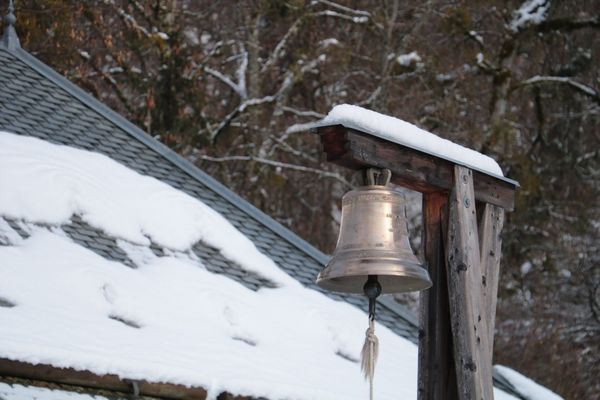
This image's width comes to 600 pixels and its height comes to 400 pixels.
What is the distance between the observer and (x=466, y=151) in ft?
21.7

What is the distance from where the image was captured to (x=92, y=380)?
6.92m

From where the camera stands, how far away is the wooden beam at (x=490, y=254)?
6660mm

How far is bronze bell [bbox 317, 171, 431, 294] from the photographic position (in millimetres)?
5949

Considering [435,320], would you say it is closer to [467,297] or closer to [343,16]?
[467,297]

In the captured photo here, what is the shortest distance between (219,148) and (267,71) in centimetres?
166

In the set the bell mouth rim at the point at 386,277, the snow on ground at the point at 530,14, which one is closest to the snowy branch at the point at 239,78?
the snow on ground at the point at 530,14

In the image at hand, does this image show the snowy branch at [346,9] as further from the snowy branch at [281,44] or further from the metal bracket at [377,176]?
the metal bracket at [377,176]

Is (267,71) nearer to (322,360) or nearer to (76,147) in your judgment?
(76,147)

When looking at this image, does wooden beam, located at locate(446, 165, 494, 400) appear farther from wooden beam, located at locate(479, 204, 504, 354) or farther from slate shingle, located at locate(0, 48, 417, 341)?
slate shingle, located at locate(0, 48, 417, 341)

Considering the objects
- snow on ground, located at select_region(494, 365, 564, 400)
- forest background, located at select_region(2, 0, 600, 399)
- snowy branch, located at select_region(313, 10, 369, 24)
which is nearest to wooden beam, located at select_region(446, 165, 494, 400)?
snow on ground, located at select_region(494, 365, 564, 400)

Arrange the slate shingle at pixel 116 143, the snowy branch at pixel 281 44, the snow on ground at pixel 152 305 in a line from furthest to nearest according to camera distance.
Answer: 1. the snowy branch at pixel 281 44
2. the slate shingle at pixel 116 143
3. the snow on ground at pixel 152 305

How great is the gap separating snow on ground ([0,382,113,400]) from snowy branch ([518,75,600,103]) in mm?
13683

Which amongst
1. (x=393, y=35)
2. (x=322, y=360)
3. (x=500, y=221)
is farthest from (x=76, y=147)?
(x=393, y=35)

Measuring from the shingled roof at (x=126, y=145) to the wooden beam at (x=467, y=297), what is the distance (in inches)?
127
